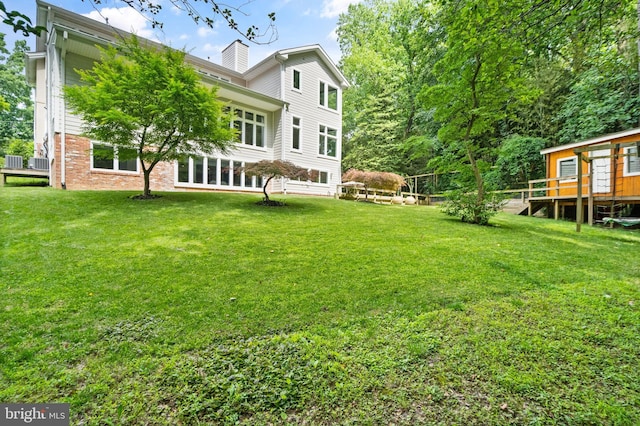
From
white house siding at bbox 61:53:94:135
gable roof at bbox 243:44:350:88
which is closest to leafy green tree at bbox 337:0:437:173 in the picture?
gable roof at bbox 243:44:350:88

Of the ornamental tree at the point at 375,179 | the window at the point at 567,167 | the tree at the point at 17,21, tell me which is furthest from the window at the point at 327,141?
the tree at the point at 17,21

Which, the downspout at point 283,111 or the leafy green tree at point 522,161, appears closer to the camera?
the downspout at point 283,111

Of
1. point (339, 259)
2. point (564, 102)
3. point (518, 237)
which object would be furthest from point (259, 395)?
point (564, 102)

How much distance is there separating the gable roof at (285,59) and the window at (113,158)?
8820mm

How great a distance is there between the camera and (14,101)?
29828 mm

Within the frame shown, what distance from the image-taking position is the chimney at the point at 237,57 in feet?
57.5

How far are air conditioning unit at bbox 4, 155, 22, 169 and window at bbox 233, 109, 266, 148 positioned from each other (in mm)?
9211

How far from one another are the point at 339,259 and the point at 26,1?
4.42m

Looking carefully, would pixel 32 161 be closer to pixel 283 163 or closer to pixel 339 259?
pixel 283 163

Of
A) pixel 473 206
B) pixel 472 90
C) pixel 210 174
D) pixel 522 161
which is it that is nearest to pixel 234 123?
pixel 210 174

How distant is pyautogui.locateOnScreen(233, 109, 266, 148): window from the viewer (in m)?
14.8

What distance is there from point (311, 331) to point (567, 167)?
15510 mm

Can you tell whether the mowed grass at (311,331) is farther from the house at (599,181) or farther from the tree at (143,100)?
the house at (599,181)

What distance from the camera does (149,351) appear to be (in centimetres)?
242
